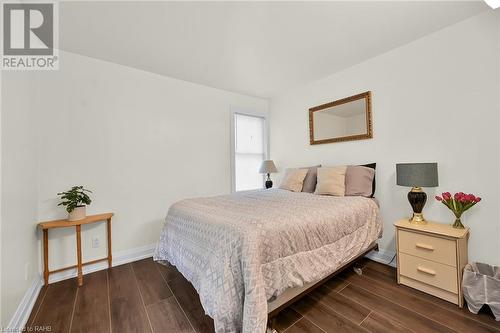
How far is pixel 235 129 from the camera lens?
385 centimetres

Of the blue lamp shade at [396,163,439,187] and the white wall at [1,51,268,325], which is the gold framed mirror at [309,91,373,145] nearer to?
the blue lamp shade at [396,163,439,187]

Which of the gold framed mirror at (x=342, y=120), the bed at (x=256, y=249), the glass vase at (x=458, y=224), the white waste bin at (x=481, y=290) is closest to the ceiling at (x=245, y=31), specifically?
the gold framed mirror at (x=342, y=120)

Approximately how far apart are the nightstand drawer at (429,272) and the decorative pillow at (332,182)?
841 mm

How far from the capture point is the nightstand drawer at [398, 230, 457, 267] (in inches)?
66.7

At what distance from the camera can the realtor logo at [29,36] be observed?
5.34 feet

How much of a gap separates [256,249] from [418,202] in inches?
71.5

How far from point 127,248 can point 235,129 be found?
2.48m

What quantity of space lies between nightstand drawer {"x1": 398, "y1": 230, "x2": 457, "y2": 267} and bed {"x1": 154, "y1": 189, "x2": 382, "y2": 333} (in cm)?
31

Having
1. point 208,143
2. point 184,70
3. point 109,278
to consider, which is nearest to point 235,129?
point 208,143

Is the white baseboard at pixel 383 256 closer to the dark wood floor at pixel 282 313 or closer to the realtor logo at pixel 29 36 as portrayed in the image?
the dark wood floor at pixel 282 313

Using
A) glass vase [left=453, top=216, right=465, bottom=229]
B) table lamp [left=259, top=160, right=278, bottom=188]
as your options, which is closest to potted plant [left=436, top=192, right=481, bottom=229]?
glass vase [left=453, top=216, right=465, bottom=229]

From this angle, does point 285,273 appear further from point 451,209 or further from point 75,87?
point 75,87

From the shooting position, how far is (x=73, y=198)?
7.02 feet

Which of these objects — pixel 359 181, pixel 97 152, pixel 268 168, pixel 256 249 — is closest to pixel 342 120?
pixel 359 181
